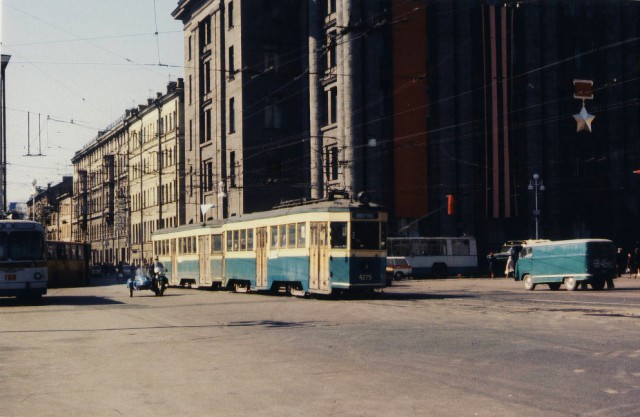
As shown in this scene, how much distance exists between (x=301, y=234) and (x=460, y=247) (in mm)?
29099

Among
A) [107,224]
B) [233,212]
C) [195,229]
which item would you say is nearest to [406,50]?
[233,212]

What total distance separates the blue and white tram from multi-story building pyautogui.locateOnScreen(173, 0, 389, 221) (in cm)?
1658

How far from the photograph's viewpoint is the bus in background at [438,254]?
56.8 meters

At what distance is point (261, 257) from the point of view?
3428 centimetres

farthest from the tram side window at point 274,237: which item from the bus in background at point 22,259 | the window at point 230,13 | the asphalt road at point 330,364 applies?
the window at point 230,13

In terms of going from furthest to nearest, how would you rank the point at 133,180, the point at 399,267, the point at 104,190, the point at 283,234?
Result: the point at 104,190, the point at 133,180, the point at 399,267, the point at 283,234

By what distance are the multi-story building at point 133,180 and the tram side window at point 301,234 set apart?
124 feet

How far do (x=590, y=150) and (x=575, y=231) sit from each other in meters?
5.82

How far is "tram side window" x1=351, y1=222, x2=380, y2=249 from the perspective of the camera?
29.0 meters

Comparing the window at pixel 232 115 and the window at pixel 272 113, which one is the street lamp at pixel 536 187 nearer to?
the window at pixel 272 113

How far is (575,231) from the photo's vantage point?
64.2m

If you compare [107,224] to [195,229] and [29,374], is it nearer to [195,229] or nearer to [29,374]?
[195,229]

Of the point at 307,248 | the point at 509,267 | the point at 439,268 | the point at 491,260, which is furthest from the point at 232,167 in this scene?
the point at 307,248

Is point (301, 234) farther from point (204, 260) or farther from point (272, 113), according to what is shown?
point (272, 113)
